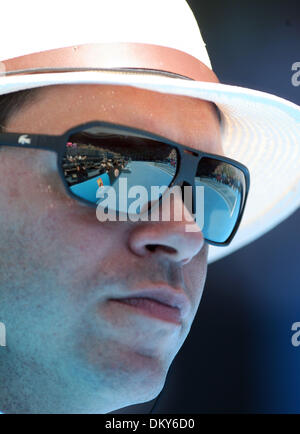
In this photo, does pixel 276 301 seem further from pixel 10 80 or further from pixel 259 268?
pixel 10 80

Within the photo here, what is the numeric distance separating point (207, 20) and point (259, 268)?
0.75m

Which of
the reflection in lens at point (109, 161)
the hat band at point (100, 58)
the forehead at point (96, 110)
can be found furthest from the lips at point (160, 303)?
the hat band at point (100, 58)

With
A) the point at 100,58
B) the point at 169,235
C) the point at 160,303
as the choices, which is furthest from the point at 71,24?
the point at 160,303

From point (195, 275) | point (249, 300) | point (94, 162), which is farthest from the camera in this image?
point (249, 300)

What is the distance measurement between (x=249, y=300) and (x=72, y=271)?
821mm

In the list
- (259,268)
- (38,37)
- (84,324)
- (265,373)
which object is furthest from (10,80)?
(265,373)

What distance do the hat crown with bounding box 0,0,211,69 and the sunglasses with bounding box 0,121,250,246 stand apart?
0.54 ft

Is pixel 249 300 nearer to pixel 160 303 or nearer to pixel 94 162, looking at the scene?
pixel 160 303

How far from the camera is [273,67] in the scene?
1.55 metres

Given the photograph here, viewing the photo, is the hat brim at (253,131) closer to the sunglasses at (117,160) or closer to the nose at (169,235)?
the sunglasses at (117,160)

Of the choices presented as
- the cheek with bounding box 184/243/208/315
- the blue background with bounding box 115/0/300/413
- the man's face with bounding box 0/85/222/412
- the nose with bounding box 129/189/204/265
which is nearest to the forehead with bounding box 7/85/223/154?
the man's face with bounding box 0/85/222/412

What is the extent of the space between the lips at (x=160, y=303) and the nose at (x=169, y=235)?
6cm

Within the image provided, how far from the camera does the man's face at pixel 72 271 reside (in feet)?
3.03

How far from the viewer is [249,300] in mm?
1602
